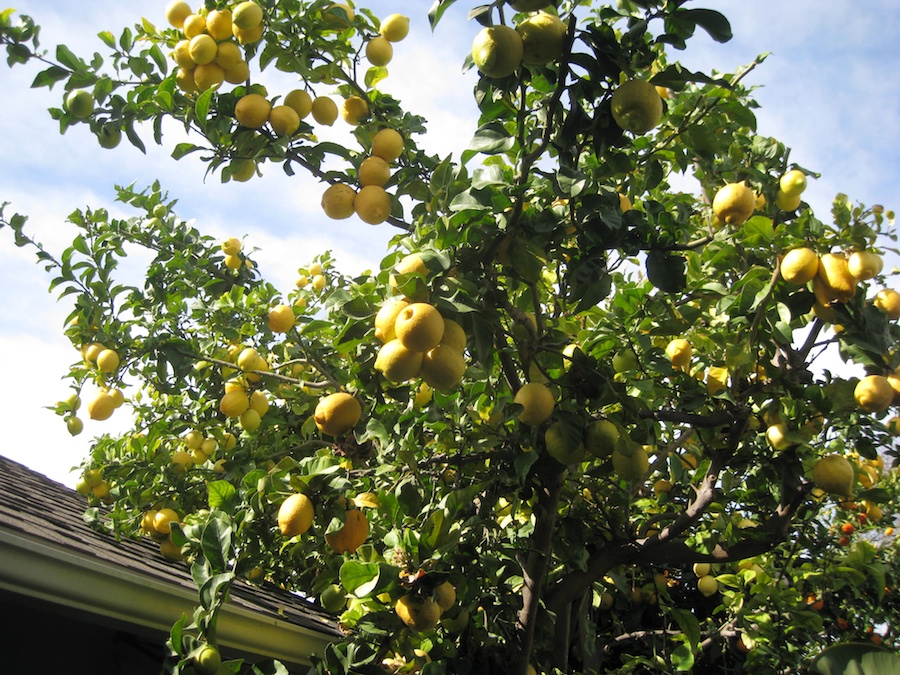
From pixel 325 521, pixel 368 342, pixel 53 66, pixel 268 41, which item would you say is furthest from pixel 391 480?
pixel 53 66

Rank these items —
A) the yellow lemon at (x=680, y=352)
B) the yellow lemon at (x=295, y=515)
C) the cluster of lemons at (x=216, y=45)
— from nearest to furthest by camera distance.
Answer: the yellow lemon at (x=295, y=515) < the cluster of lemons at (x=216, y=45) < the yellow lemon at (x=680, y=352)

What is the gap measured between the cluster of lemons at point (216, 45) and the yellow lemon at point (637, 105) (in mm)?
1472

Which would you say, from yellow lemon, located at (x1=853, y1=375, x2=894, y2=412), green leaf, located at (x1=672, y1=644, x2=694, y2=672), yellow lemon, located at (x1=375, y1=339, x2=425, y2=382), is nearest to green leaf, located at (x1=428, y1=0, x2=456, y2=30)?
yellow lemon, located at (x1=375, y1=339, x2=425, y2=382)

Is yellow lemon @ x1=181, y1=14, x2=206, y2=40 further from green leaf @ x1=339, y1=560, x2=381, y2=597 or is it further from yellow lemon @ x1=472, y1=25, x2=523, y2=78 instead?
green leaf @ x1=339, y1=560, x2=381, y2=597

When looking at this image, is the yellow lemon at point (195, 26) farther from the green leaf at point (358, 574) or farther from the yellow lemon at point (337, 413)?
the green leaf at point (358, 574)

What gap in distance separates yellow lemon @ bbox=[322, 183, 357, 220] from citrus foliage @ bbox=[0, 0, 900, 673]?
0.01 m

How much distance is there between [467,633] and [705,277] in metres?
1.70

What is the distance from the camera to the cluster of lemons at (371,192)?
2629 millimetres

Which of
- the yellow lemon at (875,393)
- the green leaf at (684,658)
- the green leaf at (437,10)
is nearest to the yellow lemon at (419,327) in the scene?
the green leaf at (437,10)

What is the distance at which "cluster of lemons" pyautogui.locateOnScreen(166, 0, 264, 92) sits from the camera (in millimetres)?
2521

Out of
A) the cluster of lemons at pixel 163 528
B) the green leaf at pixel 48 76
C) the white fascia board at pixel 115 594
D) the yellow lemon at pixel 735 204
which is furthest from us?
the cluster of lemons at pixel 163 528

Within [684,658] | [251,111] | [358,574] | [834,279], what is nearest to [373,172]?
[251,111]

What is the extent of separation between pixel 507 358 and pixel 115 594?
1.36 metres

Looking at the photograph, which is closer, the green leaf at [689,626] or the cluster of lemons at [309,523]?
the cluster of lemons at [309,523]
